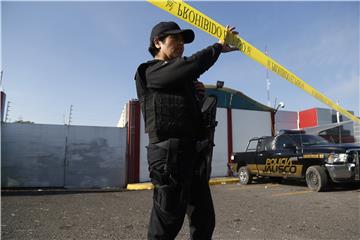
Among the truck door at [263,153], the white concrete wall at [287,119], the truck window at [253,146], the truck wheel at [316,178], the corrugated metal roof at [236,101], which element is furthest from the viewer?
the white concrete wall at [287,119]

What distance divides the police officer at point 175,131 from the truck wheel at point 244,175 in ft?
32.3

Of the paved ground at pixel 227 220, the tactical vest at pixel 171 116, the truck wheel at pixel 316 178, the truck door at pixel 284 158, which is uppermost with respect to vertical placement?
the tactical vest at pixel 171 116

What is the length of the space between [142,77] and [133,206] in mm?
5131

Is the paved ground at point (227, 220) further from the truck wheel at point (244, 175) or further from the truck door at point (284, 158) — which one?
the truck wheel at point (244, 175)

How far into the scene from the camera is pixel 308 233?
4129 mm

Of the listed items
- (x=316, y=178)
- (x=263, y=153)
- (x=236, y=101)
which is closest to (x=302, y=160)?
(x=316, y=178)

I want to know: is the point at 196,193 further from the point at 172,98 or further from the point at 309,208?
the point at 309,208

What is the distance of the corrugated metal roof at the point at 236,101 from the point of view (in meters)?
16.4

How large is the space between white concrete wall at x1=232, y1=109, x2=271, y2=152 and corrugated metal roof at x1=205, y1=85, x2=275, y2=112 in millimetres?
274

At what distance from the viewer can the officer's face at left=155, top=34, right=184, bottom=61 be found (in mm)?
2115

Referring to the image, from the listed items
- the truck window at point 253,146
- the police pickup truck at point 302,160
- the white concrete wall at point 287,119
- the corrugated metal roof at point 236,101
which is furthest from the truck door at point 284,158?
the white concrete wall at point 287,119

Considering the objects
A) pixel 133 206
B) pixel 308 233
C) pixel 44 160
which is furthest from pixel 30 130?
pixel 308 233

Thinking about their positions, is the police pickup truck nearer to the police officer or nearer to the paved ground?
the paved ground

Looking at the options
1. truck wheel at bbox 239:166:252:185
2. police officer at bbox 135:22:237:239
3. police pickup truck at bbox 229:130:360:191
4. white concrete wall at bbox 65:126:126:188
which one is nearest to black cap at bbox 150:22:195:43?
police officer at bbox 135:22:237:239
